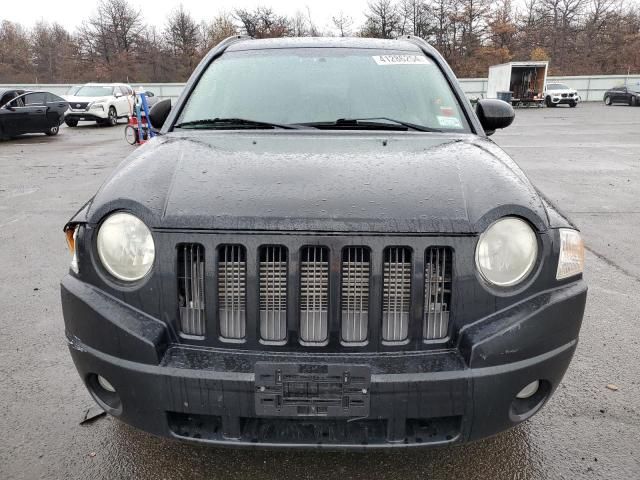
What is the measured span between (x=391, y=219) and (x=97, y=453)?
5.78ft

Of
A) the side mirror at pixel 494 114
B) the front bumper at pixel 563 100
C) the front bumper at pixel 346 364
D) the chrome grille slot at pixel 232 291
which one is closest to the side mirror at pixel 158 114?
the front bumper at pixel 346 364

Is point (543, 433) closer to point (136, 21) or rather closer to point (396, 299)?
point (396, 299)

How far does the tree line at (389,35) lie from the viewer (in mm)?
56031

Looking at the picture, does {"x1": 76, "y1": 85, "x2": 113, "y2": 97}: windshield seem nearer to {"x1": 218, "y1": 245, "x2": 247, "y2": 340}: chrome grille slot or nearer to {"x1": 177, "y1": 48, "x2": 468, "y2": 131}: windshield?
{"x1": 177, "y1": 48, "x2": 468, "y2": 131}: windshield

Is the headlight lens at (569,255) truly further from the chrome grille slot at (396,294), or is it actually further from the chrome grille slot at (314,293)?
the chrome grille slot at (314,293)

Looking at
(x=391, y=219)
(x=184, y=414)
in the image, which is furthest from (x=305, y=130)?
(x=184, y=414)

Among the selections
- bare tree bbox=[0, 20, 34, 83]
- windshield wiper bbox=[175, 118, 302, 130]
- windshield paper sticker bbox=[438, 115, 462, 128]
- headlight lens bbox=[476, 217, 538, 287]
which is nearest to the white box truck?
windshield paper sticker bbox=[438, 115, 462, 128]

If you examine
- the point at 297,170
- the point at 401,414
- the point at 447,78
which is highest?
the point at 447,78

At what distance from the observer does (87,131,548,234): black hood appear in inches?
72.9

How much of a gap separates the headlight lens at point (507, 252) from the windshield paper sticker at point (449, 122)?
1.18 m

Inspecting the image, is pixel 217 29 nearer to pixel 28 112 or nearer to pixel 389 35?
pixel 389 35

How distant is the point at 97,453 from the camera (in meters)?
2.42

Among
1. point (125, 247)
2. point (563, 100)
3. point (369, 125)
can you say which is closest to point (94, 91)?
point (369, 125)

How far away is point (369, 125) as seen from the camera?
2889mm
